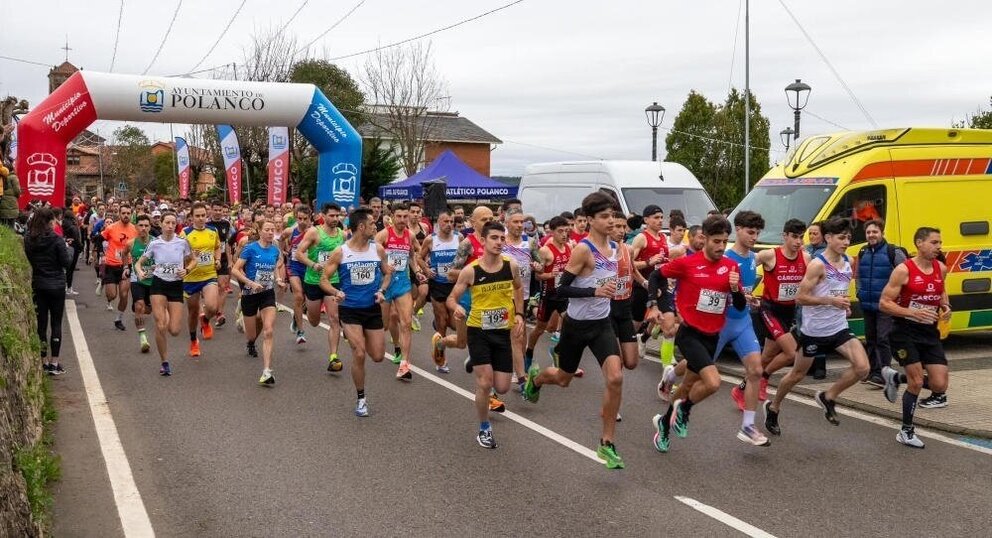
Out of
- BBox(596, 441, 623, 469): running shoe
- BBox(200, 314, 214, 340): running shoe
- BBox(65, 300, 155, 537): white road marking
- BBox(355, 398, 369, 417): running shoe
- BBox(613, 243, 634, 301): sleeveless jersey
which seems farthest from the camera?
BBox(200, 314, 214, 340): running shoe

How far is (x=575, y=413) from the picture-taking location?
884 cm

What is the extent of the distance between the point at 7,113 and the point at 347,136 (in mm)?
6808

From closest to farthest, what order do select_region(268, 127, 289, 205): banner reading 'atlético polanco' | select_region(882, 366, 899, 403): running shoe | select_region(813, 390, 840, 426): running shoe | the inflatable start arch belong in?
select_region(813, 390, 840, 426): running shoe
select_region(882, 366, 899, 403): running shoe
the inflatable start arch
select_region(268, 127, 289, 205): banner reading 'atlético polanco'

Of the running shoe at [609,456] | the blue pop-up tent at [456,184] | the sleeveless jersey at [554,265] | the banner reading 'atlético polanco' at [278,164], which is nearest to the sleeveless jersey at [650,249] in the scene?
the sleeveless jersey at [554,265]

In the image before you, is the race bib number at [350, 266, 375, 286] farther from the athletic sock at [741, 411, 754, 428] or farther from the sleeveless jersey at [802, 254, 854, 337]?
the sleeveless jersey at [802, 254, 854, 337]

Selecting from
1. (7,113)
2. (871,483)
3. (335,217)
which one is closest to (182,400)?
(335,217)

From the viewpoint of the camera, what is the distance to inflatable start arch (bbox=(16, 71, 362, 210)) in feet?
61.4

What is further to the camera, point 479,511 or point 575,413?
point 575,413

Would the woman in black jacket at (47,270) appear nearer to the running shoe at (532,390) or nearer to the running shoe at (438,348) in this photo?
the running shoe at (438,348)

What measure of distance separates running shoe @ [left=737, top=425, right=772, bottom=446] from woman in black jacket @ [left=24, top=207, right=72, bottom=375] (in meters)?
7.08

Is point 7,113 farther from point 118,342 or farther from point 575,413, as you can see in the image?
point 575,413

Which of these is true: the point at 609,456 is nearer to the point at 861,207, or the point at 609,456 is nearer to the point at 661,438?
the point at 661,438

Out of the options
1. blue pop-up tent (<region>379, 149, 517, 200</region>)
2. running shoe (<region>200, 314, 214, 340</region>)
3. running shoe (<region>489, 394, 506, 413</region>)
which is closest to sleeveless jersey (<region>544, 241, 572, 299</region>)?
running shoe (<region>489, 394, 506, 413</region>)

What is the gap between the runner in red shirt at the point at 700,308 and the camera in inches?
290
